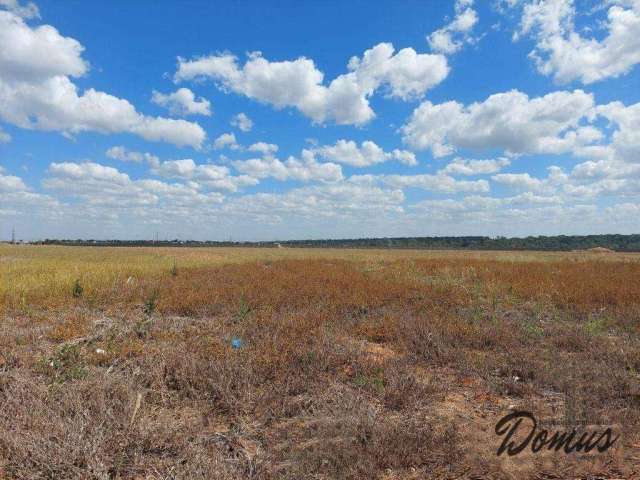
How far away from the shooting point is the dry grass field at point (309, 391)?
10.6 feet

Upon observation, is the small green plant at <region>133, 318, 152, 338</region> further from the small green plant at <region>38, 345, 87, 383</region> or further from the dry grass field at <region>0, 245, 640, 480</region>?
the small green plant at <region>38, 345, 87, 383</region>

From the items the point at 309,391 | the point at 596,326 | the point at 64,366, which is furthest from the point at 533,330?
the point at 64,366

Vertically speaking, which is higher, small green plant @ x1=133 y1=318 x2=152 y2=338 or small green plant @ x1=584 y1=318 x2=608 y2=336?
small green plant @ x1=133 y1=318 x2=152 y2=338

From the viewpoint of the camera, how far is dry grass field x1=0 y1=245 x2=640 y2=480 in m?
3.24

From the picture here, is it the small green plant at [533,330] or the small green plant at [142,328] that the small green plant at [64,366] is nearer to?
the small green plant at [142,328]

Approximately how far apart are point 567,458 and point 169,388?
4.38m

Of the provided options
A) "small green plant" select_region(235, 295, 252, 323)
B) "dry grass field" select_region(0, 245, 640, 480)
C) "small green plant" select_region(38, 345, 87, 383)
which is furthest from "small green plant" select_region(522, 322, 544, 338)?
"small green plant" select_region(38, 345, 87, 383)

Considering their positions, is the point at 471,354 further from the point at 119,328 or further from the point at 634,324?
the point at 119,328

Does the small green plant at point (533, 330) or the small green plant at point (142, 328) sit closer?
the small green plant at point (142, 328)

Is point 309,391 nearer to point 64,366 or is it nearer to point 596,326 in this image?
point 64,366

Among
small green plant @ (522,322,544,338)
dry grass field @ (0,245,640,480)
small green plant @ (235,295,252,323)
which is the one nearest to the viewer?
dry grass field @ (0,245,640,480)

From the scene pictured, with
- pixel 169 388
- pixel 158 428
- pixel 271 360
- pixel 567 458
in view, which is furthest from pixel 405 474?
pixel 169 388

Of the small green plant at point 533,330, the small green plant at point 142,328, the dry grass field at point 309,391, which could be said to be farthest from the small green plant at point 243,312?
the small green plant at point 533,330

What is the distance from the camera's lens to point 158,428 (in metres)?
3.69
